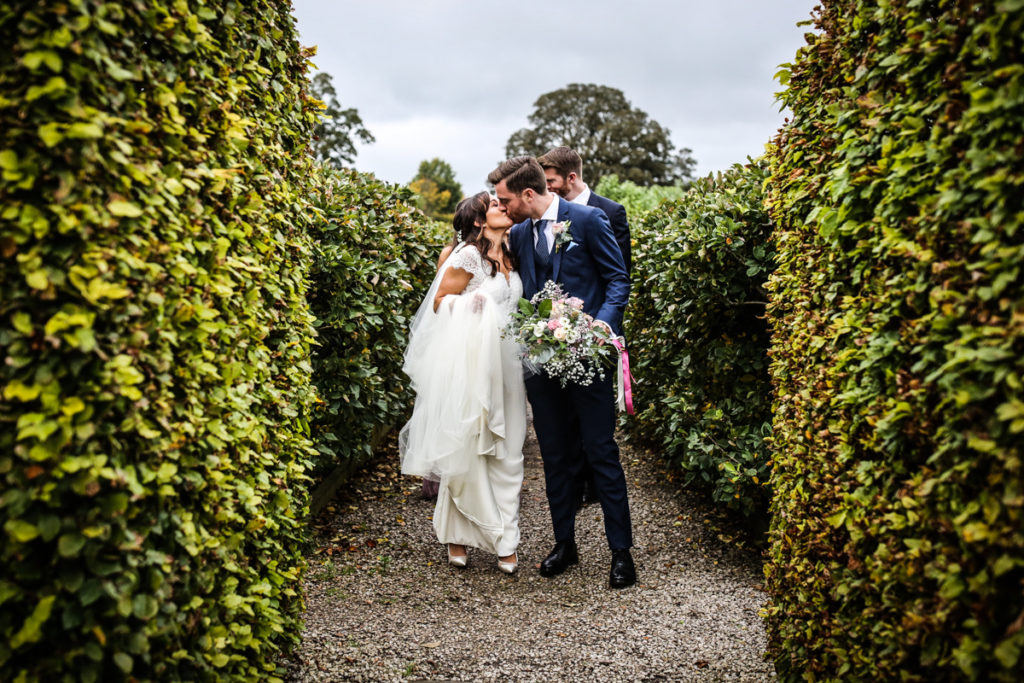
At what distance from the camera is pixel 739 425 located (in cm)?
459

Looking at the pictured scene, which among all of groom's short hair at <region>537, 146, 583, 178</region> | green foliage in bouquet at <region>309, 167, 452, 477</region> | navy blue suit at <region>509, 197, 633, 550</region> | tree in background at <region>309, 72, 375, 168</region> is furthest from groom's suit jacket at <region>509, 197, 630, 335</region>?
tree in background at <region>309, 72, 375, 168</region>

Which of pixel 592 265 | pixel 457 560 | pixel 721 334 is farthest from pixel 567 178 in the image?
pixel 457 560

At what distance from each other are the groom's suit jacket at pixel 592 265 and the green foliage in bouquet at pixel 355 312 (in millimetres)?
1593

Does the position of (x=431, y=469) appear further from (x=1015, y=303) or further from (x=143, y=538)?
(x=1015, y=303)

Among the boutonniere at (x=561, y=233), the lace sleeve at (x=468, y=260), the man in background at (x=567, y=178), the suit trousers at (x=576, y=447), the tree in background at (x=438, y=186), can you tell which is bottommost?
the suit trousers at (x=576, y=447)

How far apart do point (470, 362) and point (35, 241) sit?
2.88 meters

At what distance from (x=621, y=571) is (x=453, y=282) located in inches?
87.0

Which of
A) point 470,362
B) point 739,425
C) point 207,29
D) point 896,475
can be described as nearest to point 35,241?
point 207,29

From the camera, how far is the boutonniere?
4168 mm

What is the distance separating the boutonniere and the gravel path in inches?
87.1

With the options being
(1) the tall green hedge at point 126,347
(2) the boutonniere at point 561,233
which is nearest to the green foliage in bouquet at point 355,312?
(2) the boutonniere at point 561,233

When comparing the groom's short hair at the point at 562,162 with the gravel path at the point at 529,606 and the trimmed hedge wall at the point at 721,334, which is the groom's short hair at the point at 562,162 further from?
the gravel path at the point at 529,606

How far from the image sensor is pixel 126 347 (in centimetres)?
173

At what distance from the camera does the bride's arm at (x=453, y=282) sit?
453 centimetres
